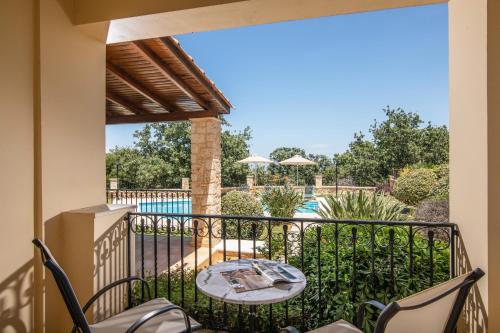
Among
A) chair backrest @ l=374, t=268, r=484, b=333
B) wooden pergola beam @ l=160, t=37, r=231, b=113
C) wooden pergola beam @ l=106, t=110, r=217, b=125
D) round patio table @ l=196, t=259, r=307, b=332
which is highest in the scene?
wooden pergola beam @ l=160, t=37, r=231, b=113

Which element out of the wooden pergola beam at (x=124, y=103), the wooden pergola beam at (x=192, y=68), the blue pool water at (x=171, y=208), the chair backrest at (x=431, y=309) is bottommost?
the blue pool water at (x=171, y=208)

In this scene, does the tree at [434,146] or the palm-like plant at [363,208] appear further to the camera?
the tree at [434,146]

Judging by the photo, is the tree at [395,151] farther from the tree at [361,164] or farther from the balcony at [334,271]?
the balcony at [334,271]

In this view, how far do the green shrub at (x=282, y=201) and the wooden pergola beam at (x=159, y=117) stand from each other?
2.57 meters

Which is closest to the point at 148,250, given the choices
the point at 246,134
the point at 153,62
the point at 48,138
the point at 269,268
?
the point at 153,62

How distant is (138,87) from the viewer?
187 inches

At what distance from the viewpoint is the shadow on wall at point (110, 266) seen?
234 centimetres

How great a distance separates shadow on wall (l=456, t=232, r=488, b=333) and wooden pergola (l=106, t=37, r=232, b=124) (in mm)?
3723

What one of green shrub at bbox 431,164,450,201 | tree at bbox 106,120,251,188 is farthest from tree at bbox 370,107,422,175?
tree at bbox 106,120,251,188

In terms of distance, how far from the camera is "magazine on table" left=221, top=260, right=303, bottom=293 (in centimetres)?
162

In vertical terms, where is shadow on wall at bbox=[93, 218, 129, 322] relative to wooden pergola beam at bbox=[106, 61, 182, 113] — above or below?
below

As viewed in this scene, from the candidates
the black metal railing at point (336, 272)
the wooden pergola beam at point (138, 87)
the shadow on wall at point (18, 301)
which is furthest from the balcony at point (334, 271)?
the wooden pergola beam at point (138, 87)

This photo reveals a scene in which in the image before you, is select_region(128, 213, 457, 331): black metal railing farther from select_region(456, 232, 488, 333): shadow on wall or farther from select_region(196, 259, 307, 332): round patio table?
select_region(196, 259, 307, 332): round patio table

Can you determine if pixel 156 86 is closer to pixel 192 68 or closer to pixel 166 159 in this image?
Result: pixel 192 68
